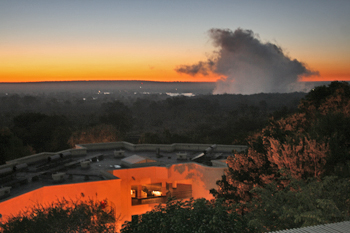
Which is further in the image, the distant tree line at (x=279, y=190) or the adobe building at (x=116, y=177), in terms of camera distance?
the adobe building at (x=116, y=177)

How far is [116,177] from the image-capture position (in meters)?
21.1

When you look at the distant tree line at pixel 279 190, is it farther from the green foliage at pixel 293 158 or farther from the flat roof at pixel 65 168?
the flat roof at pixel 65 168

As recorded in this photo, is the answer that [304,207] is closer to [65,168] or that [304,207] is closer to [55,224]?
[55,224]

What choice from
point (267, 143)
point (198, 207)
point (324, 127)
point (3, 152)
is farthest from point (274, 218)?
point (3, 152)

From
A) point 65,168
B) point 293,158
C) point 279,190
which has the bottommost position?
point 65,168

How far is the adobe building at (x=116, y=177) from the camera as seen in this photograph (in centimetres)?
1877

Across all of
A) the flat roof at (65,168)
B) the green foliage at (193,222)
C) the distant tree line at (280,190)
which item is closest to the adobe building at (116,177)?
the flat roof at (65,168)

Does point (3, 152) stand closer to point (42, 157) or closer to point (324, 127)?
point (42, 157)

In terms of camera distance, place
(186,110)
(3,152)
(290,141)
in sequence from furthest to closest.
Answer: (186,110) < (3,152) < (290,141)

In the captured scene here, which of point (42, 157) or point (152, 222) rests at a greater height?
point (152, 222)

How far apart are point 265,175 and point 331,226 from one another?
11.9 metres

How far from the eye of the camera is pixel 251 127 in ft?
181

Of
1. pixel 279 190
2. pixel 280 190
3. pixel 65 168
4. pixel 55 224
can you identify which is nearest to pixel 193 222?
pixel 280 190

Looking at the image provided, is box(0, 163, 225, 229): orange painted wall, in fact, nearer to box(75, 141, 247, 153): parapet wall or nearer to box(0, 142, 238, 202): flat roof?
box(0, 142, 238, 202): flat roof
